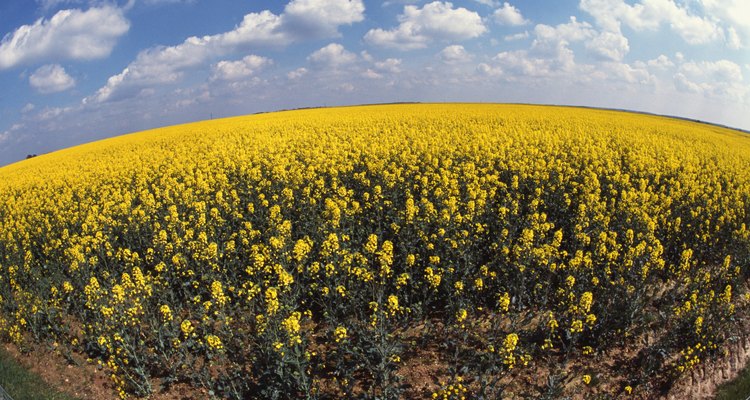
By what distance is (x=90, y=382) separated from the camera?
694cm

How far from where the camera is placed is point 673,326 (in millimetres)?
6930

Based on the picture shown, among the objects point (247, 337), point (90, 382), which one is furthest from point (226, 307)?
point (90, 382)

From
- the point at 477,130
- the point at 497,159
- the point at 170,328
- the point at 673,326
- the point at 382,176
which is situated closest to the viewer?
the point at 673,326

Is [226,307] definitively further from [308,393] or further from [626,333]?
[626,333]

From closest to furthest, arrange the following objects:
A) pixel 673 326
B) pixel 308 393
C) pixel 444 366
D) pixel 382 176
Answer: pixel 308 393 → pixel 444 366 → pixel 673 326 → pixel 382 176

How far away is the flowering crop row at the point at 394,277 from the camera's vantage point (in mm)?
6434

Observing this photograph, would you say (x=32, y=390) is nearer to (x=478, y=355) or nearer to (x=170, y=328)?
(x=170, y=328)

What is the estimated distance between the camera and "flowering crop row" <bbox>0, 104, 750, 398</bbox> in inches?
253

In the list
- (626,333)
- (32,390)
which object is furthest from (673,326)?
(32,390)

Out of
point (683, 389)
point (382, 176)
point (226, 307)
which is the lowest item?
point (683, 389)

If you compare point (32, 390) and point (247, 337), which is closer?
point (32, 390)

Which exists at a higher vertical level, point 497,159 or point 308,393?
point 497,159

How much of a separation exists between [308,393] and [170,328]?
3831mm

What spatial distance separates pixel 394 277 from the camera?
831 cm
